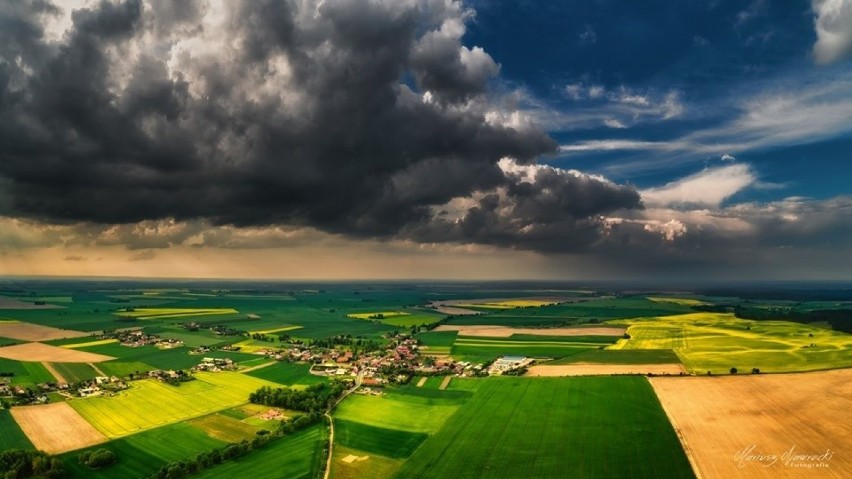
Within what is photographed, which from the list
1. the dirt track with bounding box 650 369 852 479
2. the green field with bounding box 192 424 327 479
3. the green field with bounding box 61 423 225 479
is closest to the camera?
the dirt track with bounding box 650 369 852 479

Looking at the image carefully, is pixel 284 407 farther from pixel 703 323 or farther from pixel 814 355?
pixel 703 323

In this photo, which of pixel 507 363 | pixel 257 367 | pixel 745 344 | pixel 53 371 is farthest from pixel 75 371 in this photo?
pixel 745 344

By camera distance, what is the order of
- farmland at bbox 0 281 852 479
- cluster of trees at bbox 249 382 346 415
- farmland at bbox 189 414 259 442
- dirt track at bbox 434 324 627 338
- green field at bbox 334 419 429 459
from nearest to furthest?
farmland at bbox 0 281 852 479
green field at bbox 334 419 429 459
farmland at bbox 189 414 259 442
cluster of trees at bbox 249 382 346 415
dirt track at bbox 434 324 627 338

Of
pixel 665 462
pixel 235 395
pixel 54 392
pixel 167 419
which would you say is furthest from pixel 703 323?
pixel 54 392

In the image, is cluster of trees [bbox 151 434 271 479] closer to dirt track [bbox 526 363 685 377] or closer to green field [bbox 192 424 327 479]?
green field [bbox 192 424 327 479]

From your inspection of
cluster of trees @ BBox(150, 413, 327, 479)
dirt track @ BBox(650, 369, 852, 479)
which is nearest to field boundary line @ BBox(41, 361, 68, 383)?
cluster of trees @ BBox(150, 413, 327, 479)

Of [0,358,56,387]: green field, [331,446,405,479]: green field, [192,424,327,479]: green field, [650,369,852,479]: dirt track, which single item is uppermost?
[650,369,852,479]: dirt track

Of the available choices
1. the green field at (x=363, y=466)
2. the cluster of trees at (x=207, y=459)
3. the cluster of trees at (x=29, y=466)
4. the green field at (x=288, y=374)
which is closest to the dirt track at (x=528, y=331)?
the green field at (x=288, y=374)

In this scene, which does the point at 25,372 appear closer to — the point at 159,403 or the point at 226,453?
the point at 159,403
